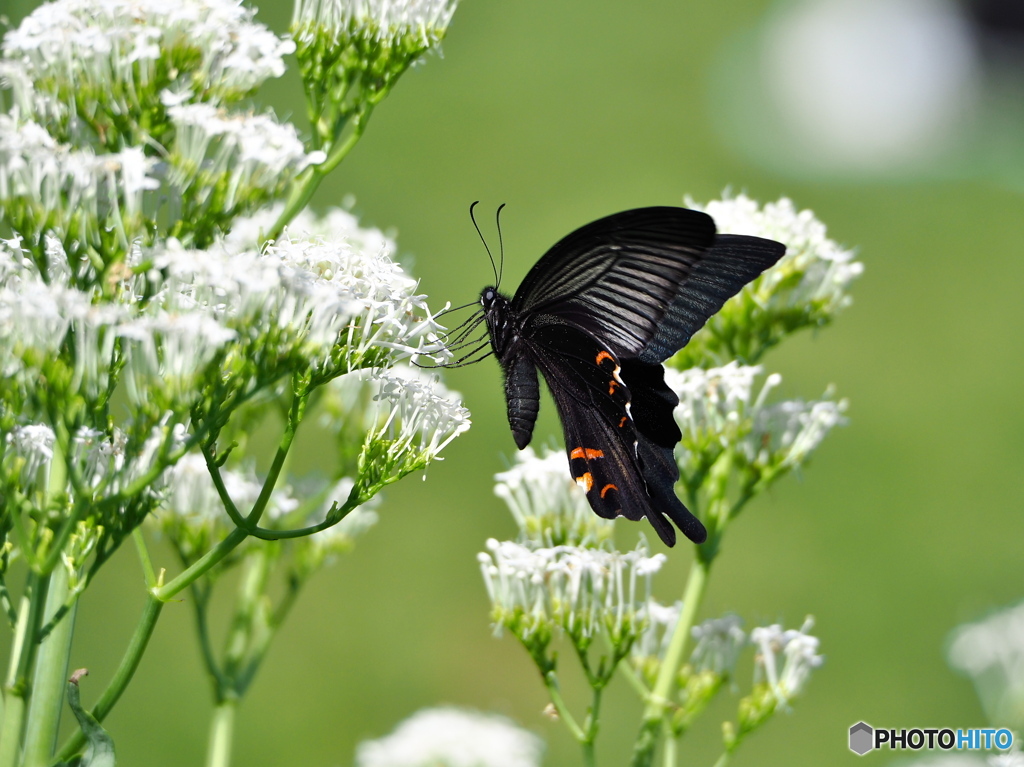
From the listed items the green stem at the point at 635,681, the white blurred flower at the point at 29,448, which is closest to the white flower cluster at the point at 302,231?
the white blurred flower at the point at 29,448

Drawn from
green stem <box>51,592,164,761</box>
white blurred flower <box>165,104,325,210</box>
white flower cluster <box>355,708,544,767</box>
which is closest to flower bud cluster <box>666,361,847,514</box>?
white flower cluster <box>355,708,544,767</box>

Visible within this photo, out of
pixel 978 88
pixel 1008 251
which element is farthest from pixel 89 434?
pixel 978 88

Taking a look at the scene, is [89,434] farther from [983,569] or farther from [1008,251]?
[1008,251]

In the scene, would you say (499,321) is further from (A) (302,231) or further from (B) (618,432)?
(A) (302,231)

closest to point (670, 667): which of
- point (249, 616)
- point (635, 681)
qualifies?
point (635, 681)

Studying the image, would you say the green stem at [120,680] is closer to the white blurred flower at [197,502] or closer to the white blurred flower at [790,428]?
the white blurred flower at [197,502]
